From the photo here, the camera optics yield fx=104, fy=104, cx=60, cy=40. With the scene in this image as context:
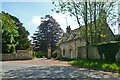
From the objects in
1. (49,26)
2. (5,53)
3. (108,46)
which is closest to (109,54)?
(108,46)

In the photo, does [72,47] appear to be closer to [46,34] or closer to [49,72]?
[49,72]

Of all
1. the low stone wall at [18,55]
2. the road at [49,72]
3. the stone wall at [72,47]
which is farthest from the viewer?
the low stone wall at [18,55]

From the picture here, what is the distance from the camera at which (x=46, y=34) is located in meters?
42.2

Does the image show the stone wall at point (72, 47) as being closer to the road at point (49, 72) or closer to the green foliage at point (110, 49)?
the green foliage at point (110, 49)

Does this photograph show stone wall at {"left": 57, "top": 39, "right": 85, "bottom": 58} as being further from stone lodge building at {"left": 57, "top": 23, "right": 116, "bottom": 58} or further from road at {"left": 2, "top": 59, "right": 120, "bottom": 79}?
road at {"left": 2, "top": 59, "right": 120, "bottom": 79}

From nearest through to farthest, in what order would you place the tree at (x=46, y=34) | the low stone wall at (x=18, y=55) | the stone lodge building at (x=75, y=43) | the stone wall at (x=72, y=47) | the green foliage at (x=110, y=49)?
the green foliage at (x=110, y=49), the stone lodge building at (x=75, y=43), the stone wall at (x=72, y=47), the low stone wall at (x=18, y=55), the tree at (x=46, y=34)

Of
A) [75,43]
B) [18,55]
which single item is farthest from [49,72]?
[18,55]

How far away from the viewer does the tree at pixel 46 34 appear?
41.2 m

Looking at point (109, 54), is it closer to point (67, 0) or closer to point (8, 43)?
point (67, 0)

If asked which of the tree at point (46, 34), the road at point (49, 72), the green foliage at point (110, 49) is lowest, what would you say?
the road at point (49, 72)

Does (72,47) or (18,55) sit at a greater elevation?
(72,47)

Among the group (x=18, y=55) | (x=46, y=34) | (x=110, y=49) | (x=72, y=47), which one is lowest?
(x=18, y=55)

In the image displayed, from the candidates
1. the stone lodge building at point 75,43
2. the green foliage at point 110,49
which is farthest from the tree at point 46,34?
the green foliage at point 110,49

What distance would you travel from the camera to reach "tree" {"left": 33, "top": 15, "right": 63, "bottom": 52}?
41.2 metres
